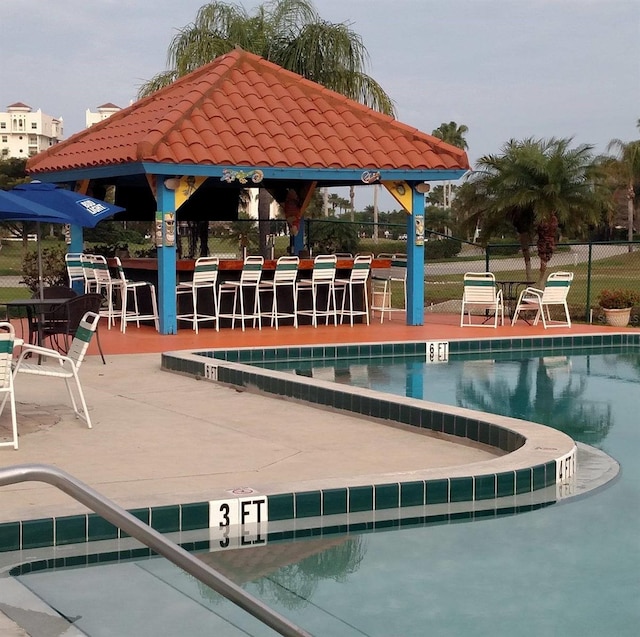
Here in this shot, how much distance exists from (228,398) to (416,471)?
3783mm

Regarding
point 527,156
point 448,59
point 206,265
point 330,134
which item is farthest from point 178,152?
point 448,59

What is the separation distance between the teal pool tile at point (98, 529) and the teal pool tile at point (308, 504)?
1.01 meters

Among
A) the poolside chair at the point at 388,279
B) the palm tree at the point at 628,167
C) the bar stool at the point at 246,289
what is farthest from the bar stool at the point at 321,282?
the palm tree at the point at 628,167

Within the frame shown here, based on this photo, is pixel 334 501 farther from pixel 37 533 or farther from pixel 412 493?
pixel 37 533

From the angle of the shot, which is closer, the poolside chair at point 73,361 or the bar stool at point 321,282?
the poolside chair at point 73,361

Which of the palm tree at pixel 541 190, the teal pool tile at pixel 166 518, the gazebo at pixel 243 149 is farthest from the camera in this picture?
the palm tree at pixel 541 190

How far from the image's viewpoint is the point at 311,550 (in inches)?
224

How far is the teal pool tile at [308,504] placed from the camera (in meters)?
6.05

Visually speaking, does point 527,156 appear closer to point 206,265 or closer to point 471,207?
point 471,207

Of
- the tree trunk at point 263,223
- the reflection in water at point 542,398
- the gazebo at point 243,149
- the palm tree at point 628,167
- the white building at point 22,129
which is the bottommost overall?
the reflection in water at point 542,398

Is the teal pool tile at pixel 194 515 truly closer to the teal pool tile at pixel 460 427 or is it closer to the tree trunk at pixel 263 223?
the teal pool tile at pixel 460 427

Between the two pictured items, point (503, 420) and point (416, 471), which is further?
point (503, 420)

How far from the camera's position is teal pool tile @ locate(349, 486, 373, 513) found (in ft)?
20.3

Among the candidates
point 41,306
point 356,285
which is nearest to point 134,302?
point 356,285
